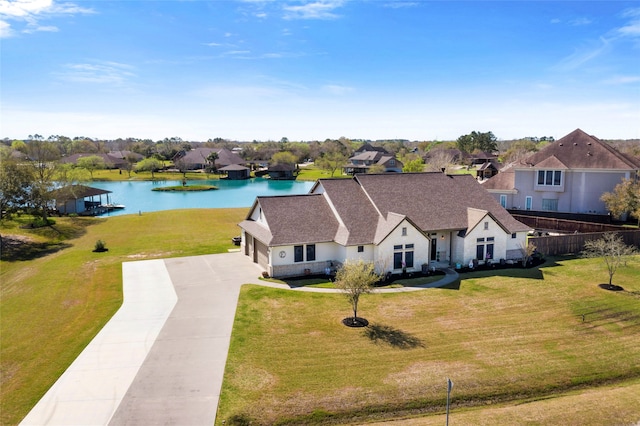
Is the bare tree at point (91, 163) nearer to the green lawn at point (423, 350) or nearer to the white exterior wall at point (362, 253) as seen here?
the white exterior wall at point (362, 253)

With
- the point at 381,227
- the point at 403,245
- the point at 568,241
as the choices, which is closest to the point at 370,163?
the point at 568,241

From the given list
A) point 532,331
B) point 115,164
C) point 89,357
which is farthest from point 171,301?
point 115,164

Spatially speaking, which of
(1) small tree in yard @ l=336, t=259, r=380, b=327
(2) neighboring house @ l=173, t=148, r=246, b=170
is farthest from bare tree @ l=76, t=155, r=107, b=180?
(1) small tree in yard @ l=336, t=259, r=380, b=327

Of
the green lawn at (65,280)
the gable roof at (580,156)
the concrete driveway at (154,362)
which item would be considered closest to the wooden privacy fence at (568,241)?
the gable roof at (580,156)

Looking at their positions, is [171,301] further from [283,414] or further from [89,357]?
[283,414]

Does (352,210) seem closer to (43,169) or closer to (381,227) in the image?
(381,227)
